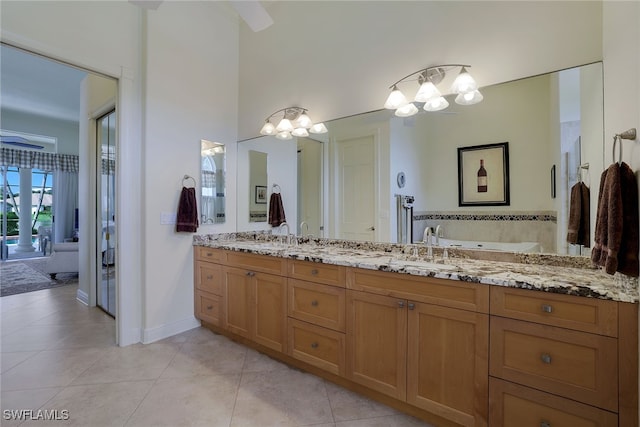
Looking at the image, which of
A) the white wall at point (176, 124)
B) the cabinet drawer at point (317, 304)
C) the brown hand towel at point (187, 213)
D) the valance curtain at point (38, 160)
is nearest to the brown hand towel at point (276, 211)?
the white wall at point (176, 124)

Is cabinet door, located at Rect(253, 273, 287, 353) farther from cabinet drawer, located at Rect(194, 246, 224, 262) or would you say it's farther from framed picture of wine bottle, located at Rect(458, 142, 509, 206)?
framed picture of wine bottle, located at Rect(458, 142, 509, 206)

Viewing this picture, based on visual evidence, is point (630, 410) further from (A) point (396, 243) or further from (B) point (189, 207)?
(B) point (189, 207)

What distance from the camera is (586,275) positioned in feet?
4.80

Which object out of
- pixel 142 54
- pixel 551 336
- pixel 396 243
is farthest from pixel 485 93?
pixel 142 54

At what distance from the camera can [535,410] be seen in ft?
4.33

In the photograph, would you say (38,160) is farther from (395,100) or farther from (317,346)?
(395,100)

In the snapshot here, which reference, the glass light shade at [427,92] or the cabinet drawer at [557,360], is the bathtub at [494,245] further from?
the glass light shade at [427,92]

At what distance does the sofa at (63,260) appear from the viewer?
4.75 m

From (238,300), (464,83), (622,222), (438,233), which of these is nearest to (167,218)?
(238,300)

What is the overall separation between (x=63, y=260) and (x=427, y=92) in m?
5.87

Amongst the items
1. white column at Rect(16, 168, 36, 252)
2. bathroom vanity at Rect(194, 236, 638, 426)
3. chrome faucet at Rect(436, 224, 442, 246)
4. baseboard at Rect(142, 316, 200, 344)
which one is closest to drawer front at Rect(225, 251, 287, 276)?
bathroom vanity at Rect(194, 236, 638, 426)

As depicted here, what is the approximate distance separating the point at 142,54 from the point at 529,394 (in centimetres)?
363

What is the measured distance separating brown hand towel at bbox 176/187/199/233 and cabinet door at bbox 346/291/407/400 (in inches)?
69.0

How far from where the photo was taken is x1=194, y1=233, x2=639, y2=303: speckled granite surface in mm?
1229
